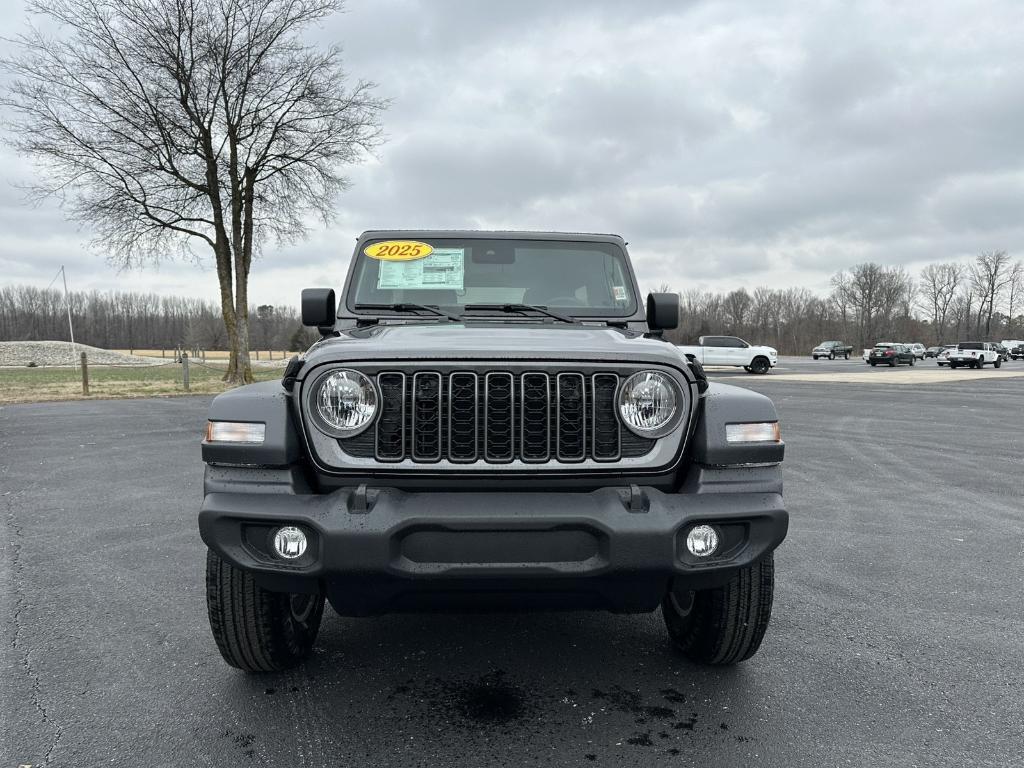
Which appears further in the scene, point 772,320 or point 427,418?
point 772,320

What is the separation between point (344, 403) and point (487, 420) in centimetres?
50

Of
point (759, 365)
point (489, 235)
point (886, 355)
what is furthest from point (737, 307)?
point (489, 235)

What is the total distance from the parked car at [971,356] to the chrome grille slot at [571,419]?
47.3 meters

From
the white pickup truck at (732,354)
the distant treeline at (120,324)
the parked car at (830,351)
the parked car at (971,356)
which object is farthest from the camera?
the distant treeline at (120,324)

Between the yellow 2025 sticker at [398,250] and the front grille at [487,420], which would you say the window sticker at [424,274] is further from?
the front grille at [487,420]

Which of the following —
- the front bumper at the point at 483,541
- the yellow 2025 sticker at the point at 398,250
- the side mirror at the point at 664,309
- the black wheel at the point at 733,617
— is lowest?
the black wheel at the point at 733,617

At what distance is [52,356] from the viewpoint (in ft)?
181

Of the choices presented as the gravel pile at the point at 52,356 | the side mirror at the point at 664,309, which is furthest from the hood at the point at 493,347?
the gravel pile at the point at 52,356

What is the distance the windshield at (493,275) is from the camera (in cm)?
358

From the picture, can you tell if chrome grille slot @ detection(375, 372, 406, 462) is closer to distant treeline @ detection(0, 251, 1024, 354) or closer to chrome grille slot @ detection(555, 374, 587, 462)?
chrome grille slot @ detection(555, 374, 587, 462)

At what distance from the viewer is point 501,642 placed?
308 centimetres

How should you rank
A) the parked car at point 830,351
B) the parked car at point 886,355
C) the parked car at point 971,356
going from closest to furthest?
the parked car at point 971,356, the parked car at point 886,355, the parked car at point 830,351

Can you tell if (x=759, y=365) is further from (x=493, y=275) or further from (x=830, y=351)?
(x=830, y=351)

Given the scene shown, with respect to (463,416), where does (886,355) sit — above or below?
below
